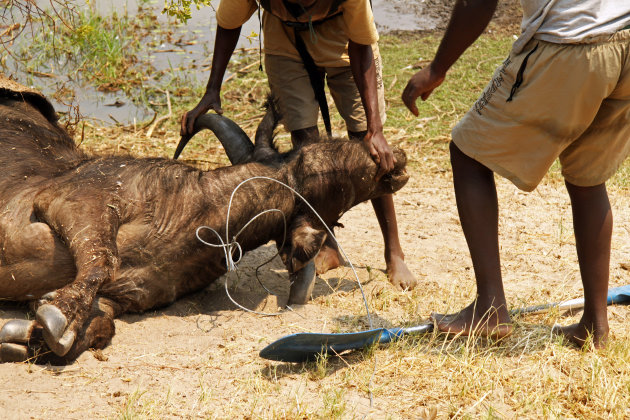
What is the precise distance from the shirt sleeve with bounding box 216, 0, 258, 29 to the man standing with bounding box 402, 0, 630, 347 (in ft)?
5.02

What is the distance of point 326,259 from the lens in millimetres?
4734

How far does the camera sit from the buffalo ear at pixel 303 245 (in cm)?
383

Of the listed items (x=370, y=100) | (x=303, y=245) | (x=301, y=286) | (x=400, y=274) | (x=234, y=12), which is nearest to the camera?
(x=303, y=245)

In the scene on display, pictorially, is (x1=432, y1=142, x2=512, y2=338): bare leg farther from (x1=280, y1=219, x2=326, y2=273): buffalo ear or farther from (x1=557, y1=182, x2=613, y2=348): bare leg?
(x1=280, y1=219, x2=326, y2=273): buffalo ear

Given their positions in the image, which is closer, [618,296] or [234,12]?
[618,296]

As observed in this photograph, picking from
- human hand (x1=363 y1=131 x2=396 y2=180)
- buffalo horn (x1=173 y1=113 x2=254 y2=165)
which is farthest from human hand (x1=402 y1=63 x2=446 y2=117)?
buffalo horn (x1=173 y1=113 x2=254 y2=165)

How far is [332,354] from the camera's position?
10.5 feet

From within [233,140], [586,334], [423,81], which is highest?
[423,81]

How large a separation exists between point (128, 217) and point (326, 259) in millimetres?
1465

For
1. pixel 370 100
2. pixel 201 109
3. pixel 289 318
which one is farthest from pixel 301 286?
pixel 201 109

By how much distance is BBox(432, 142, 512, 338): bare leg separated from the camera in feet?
10.6

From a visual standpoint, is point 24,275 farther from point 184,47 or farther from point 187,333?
Answer: point 184,47

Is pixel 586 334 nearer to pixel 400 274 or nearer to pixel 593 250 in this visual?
pixel 593 250

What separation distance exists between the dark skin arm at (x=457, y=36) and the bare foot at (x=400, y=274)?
1521 millimetres
